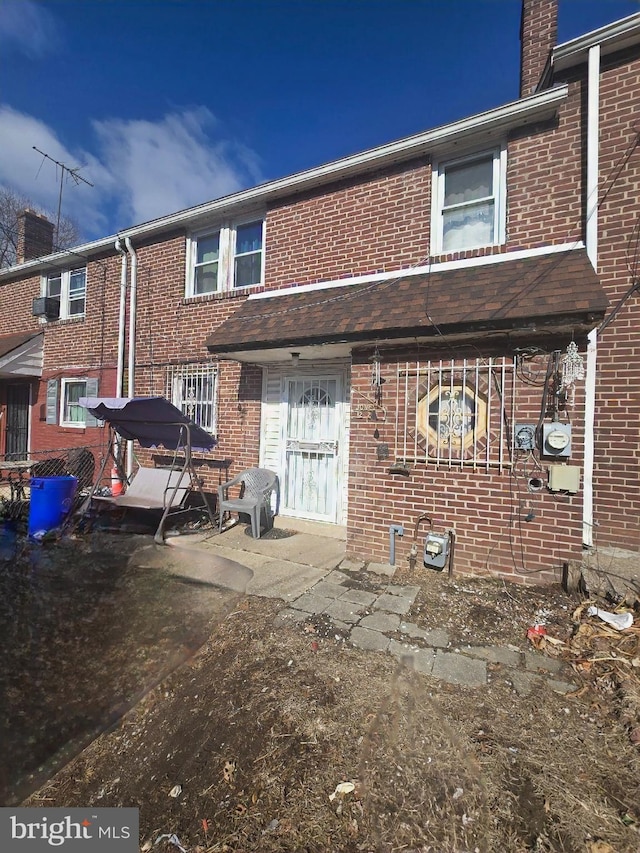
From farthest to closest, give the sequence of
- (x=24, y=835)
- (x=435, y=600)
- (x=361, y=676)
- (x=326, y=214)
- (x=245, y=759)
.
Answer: (x=326, y=214)
(x=435, y=600)
(x=361, y=676)
(x=245, y=759)
(x=24, y=835)

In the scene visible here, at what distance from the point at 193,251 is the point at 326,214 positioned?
3.19 metres

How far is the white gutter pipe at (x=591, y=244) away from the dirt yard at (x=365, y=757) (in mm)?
1473

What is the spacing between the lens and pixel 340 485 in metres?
6.51

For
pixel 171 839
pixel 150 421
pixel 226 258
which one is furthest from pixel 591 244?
pixel 150 421

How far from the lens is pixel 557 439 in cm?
430

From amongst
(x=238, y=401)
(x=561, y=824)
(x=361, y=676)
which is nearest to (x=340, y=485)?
(x=238, y=401)

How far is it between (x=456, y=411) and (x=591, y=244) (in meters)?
2.43

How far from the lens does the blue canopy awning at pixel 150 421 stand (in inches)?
249

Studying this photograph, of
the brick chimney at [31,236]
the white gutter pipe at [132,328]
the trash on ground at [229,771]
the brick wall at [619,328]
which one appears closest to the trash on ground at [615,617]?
the brick wall at [619,328]

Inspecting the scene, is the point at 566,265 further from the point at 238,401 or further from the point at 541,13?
the point at 238,401

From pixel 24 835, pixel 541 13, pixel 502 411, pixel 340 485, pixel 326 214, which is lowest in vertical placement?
pixel 24 835

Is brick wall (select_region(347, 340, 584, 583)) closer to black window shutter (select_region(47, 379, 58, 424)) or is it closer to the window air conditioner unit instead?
black window shutter (select_region(47, 379, 58, 424))

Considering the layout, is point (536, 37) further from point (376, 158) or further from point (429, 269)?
point (429, 269)

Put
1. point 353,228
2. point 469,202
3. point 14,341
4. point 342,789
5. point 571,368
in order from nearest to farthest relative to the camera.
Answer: point 342,789 → point 571,368 → point 469,202 → point 353,228 → point 14,341
